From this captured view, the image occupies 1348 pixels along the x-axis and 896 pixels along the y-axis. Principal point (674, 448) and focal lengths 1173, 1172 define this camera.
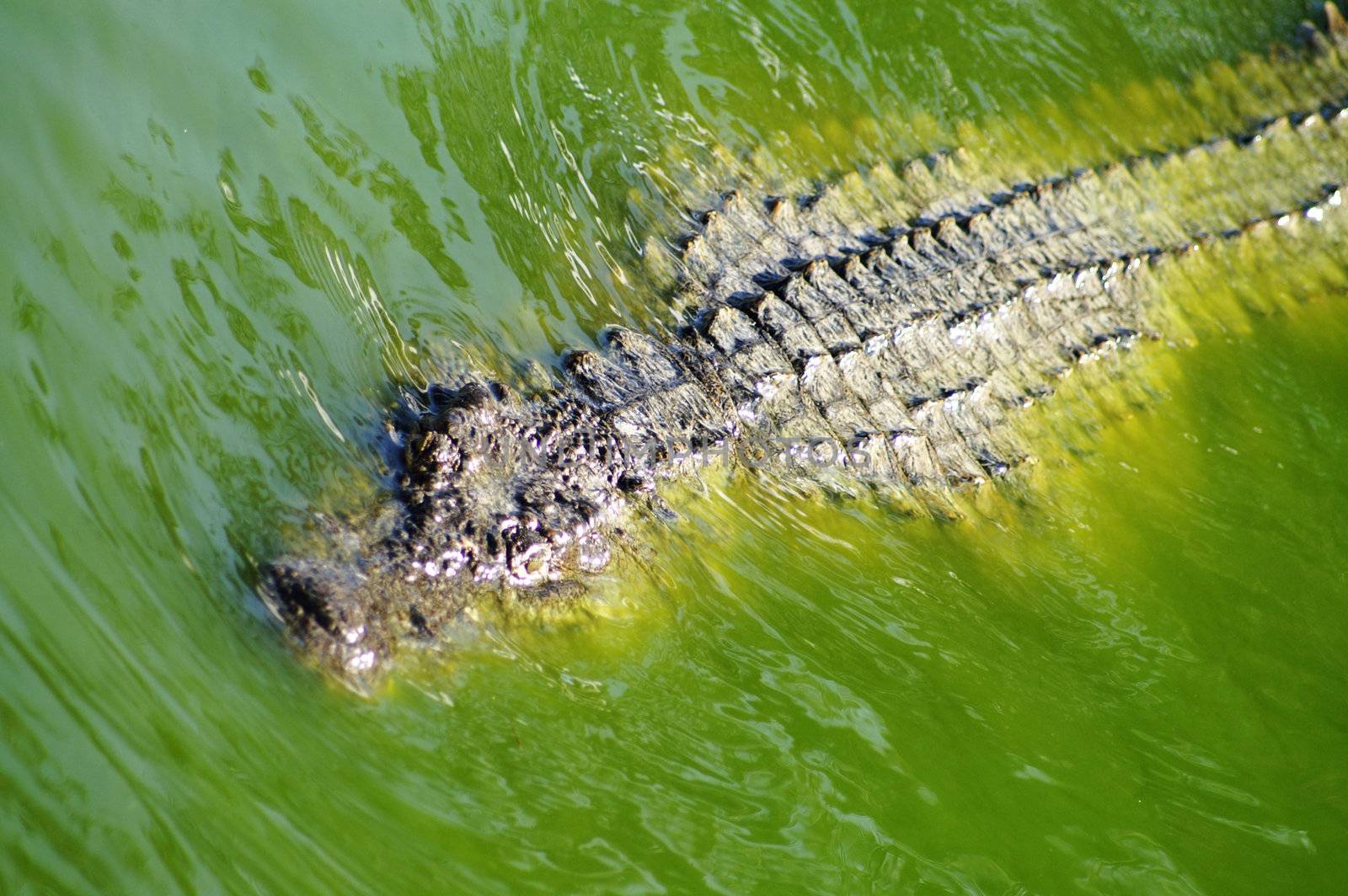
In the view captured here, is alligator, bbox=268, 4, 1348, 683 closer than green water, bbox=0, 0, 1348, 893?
No

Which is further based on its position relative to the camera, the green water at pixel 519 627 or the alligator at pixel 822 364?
the alligator at pixel 822 364

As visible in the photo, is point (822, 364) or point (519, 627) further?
point (822, 364)

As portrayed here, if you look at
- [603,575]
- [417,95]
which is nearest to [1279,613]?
[603,575]

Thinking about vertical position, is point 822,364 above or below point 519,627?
above

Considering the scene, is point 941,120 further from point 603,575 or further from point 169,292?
point 169,292
